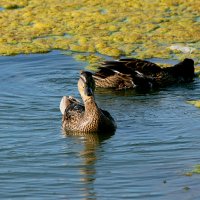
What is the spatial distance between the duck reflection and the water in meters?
0.01

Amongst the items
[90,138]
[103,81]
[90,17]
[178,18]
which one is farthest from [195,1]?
[90,138]

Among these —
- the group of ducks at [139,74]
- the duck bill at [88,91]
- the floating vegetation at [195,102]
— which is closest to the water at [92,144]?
the floating vegetation at [195,102]

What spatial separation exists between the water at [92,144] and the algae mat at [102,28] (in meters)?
1.25

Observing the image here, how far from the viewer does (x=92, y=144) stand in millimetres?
12109

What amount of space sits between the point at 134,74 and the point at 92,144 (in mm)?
3861

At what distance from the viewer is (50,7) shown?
20531 mm

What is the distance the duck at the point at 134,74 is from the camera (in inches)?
613

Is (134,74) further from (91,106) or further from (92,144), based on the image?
(92,144)

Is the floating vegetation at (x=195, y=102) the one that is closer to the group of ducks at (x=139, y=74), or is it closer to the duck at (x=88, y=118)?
the group of ducks at (x=139, y=74)

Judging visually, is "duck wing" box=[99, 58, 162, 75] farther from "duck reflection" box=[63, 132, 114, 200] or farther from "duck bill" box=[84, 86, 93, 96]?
"duck reflection" box=[63, 132, 114, 200]

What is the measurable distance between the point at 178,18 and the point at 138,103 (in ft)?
18.3

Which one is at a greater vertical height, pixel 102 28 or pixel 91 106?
pixel 102 28

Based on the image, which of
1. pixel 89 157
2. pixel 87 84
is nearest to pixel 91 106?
pixel 87 84

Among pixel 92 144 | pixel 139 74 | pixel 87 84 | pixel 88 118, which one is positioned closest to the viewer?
pixel 92 144
